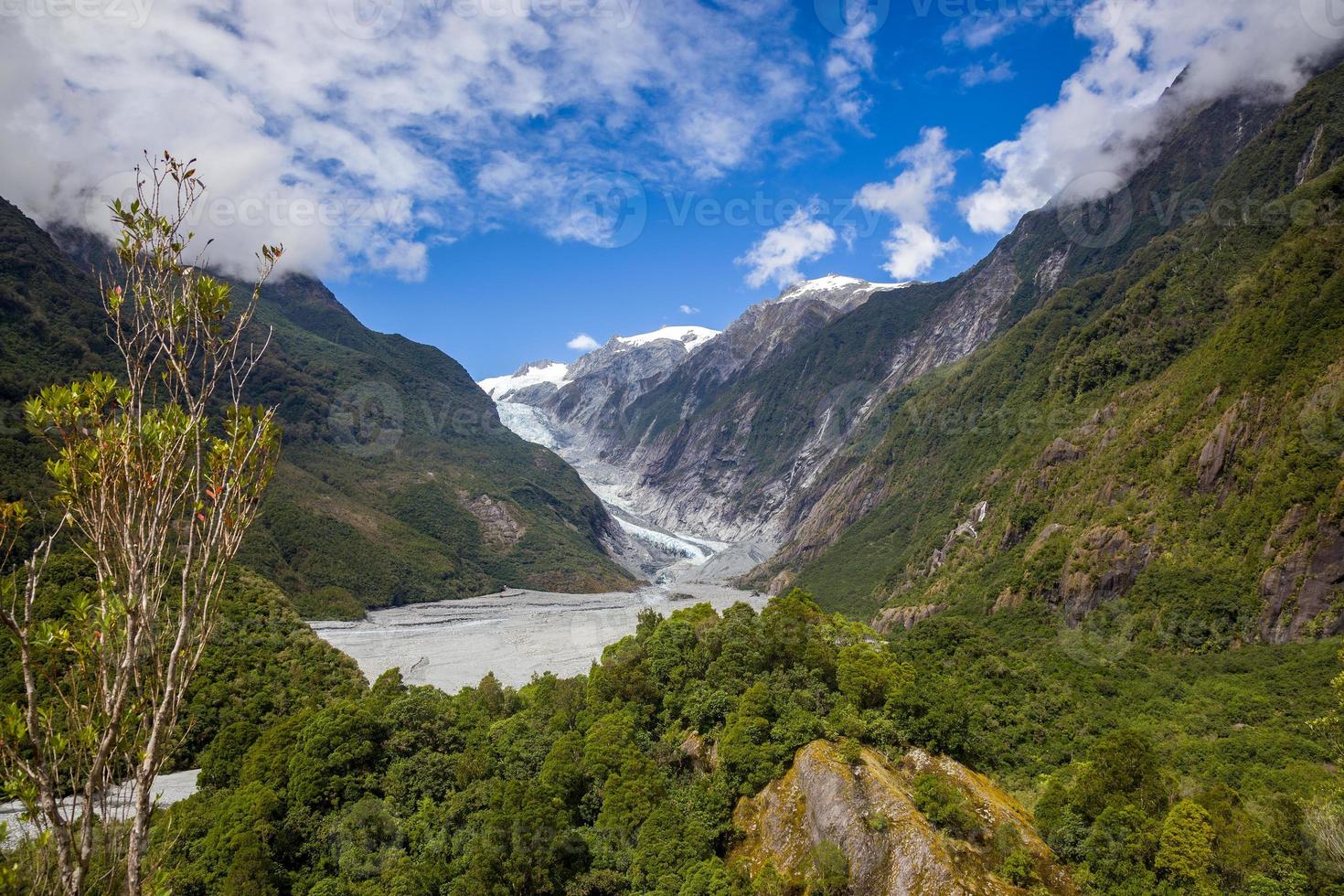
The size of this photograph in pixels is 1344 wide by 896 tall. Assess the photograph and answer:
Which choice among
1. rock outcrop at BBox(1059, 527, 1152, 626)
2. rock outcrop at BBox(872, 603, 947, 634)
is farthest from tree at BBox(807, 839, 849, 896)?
rock outcrop at BBox(872, 603, 947, 634)

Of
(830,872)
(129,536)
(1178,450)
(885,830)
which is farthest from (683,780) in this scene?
(1178,450)

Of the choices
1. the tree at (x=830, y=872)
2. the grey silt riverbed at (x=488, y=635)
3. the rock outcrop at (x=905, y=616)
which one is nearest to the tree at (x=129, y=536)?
the tree at (x=830, y=872)

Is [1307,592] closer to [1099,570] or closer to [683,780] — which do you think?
[1099,570]

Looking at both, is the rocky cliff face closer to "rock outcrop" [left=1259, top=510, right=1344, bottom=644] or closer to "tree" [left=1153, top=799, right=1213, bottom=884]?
"tree" [left=1153, top=799, right=1213, bottom=884]

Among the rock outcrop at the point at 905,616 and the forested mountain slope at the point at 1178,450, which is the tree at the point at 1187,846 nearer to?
the forested mountain slope at the point at 1178,450

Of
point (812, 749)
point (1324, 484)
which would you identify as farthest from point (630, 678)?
point (1324, 484)

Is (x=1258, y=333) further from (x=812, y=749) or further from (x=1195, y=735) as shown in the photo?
(x=812, y=749)
